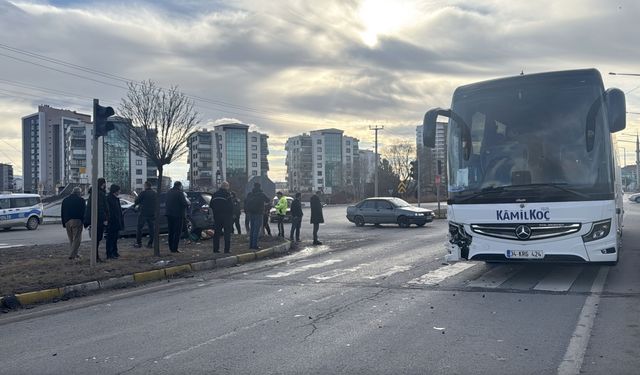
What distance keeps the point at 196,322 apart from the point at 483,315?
12.4 ft

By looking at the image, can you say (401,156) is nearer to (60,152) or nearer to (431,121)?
(60,152)

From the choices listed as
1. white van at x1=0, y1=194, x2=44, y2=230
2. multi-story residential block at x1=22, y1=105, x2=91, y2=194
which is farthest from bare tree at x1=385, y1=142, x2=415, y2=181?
white van at x1=0, y1=194, x2=44, y2=230

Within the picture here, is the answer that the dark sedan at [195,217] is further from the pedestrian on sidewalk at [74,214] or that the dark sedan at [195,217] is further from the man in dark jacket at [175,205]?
the pedestrian on sidewalk at [74,214]

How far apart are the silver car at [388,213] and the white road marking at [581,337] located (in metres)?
17.7

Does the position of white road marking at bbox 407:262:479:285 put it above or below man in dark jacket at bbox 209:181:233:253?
below

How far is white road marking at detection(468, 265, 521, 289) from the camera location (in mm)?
9625

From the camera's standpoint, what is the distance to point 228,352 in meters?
5.71

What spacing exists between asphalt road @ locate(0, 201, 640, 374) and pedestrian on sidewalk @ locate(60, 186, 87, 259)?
3.49m

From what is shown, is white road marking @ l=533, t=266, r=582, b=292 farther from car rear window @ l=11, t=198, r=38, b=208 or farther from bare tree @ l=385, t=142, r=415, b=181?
bare tree @ l=385, t=142, r=415, b=181

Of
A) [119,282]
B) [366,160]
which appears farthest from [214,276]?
[366,160]

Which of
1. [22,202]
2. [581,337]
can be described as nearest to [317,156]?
[22,202]

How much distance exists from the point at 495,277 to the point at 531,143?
106 inches

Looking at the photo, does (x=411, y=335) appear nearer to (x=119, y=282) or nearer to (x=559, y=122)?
(x=559, y=122)

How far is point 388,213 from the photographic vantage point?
2778cm
